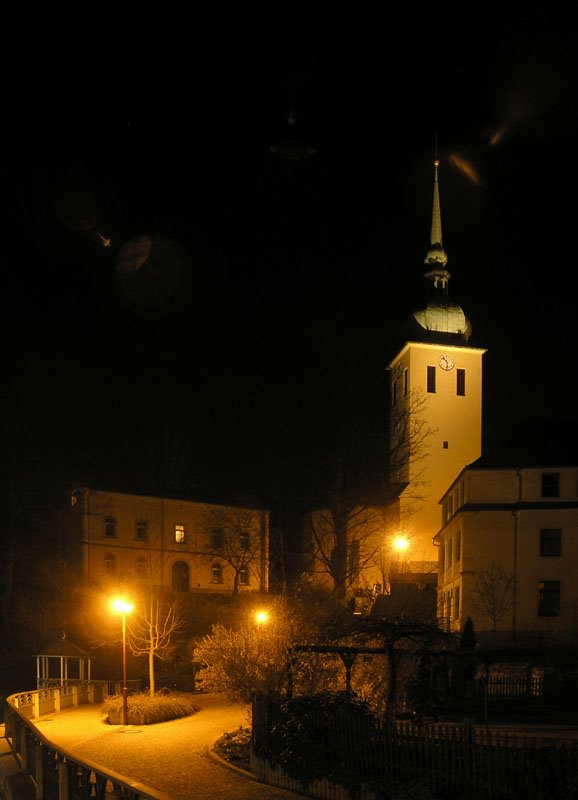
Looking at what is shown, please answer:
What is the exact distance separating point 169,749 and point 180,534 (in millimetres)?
41982

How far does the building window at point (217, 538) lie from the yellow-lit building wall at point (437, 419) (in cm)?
1285

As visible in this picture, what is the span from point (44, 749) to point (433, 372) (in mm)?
50706

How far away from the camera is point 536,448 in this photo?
44188mm

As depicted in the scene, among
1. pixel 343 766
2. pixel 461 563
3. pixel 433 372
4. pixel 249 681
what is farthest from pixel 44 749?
pixel 433 372

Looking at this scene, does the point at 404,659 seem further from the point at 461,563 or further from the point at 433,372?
the point at 433,372

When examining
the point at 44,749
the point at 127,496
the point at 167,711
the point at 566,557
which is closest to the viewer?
the point at 44,749

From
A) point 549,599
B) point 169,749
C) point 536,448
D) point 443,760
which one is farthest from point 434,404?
point 443,760

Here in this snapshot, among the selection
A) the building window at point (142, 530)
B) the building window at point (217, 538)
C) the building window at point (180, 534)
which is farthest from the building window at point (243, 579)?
the building window at point (142, 530)

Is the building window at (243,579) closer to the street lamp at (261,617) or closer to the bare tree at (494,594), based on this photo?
the bare tree at (494,594)

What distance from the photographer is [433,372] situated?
203ft

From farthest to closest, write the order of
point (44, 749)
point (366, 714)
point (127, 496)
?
point (127, 496) < point (366, 714) < point (44, 749)

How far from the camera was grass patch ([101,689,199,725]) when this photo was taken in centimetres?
2384

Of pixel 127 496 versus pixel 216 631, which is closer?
pixel 216 631

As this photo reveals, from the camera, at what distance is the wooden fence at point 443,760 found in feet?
40.1
